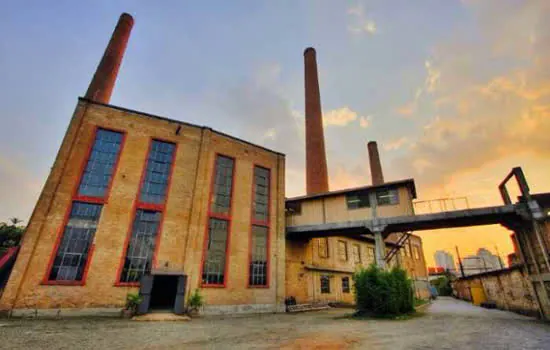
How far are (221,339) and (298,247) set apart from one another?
1247 cm

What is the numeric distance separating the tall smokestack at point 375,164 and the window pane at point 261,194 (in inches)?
695

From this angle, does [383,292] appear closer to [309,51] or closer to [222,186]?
[222,186]

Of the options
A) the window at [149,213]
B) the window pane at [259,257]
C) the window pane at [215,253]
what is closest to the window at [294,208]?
the window pane at [259,257]

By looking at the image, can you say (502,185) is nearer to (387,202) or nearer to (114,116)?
(387,202)

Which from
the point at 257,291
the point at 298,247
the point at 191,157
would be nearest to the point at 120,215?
the point at 191,157

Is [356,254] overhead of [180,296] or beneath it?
overhead

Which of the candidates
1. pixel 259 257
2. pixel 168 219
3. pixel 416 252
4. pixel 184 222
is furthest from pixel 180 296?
pixel 416 252

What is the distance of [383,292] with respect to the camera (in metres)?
12.0

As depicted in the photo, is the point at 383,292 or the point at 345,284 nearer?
the point at 383,292

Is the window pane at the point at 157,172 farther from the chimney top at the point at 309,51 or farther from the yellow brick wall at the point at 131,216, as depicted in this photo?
the chimney top at the point at 309,51

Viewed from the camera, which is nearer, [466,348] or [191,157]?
[466,348]

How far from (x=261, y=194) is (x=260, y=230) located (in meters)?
2.52

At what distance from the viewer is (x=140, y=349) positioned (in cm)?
583

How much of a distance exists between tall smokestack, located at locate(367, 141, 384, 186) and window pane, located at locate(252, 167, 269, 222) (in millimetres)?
17648
